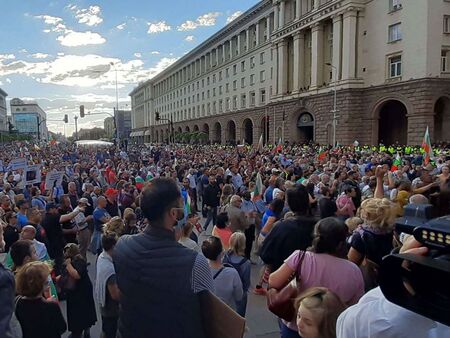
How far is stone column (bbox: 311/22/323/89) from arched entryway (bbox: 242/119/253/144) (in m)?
21.2

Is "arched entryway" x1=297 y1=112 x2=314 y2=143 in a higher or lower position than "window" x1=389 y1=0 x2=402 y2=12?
lower

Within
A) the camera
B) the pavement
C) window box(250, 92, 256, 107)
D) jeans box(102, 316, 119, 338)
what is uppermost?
window box(250, 92, 256, 107)

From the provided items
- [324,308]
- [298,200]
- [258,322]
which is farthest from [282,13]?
[324,308]

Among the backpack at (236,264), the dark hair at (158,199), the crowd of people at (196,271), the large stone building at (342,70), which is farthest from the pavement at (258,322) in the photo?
the large stone building at (342,70)

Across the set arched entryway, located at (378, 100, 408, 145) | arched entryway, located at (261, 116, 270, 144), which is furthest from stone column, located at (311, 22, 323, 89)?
arched entryway, located at (261, 116, 270, 144)

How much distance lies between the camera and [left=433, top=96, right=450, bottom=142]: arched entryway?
31.9 meters

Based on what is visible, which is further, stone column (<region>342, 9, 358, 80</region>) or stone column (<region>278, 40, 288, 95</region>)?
stone column (<region>278, 40, 288, 95</region>)

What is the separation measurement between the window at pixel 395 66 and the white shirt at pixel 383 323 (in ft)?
116

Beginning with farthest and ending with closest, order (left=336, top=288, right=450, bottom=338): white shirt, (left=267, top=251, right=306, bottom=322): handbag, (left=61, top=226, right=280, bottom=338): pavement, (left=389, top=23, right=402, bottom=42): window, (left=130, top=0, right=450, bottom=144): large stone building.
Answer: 1. (left=389, top=23, right=402, bottom=42): window
2. (left=130, top=0, right=450, bottom=144): large stone building
3. (left=61, top=226, right=280, bottom=338): pavement
4. (left=267, top=251, right=306, bottom=322): handbag
5. (left=336, top=288, right=450, bottom=338): white shirt

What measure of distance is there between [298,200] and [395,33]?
3468 cm

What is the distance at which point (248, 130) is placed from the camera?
63.3 m

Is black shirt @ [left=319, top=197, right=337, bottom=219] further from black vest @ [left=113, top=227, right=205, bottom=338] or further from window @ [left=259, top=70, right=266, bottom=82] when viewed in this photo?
window @ [left=259, top=70, right=266, bottom=82]

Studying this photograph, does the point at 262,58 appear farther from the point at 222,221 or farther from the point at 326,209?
the point at 326,209

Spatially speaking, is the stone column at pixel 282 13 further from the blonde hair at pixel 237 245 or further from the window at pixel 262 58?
the blonde hair at pixel 237 245
